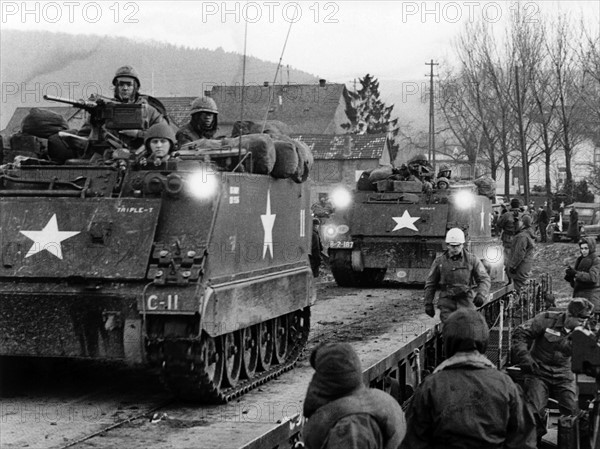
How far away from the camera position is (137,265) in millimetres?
8906

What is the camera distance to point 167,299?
28.3 feet

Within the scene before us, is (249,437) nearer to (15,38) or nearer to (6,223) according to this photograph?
(6,223)

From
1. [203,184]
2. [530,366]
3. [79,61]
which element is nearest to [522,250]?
[530,366]

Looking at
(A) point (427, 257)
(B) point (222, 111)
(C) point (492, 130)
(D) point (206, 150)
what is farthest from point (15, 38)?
(B) point (222, 111)

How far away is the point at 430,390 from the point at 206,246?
3.65 m

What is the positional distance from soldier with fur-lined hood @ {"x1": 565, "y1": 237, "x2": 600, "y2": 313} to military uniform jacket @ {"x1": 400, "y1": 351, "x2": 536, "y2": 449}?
29.5ft

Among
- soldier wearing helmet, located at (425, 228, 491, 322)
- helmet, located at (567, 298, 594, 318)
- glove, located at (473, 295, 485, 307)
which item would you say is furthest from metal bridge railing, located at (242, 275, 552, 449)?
helmet, located at (567, 298, 594, 318)

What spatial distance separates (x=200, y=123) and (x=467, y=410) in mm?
6683

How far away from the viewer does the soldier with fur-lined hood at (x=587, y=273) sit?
1443 centimetres

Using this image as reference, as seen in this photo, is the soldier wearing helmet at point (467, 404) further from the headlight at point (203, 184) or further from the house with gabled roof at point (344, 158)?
the house with gabled roof at point (344, 158)

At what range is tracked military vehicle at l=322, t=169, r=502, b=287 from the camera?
64.3ft

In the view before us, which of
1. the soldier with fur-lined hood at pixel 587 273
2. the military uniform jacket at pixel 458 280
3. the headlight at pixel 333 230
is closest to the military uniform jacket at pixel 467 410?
the military uniform jacket at pixel 458 280

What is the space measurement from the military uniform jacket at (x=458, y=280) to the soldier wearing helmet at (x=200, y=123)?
2.82 m

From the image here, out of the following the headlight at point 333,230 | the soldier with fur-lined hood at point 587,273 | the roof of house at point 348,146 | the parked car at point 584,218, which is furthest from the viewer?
the roof of house at point 348,146
